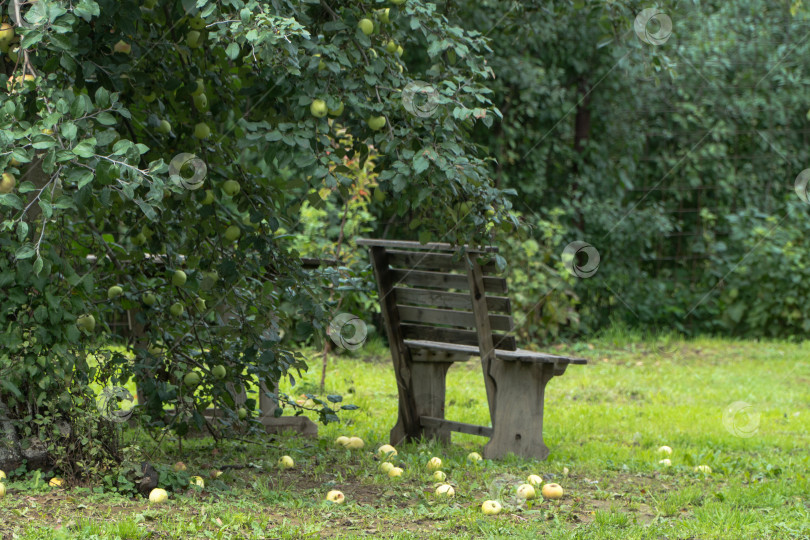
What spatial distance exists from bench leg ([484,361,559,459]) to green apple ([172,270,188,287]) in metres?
1.50

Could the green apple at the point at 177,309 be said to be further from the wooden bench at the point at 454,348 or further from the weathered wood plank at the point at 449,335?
the weathered wood plank at the point at 449,335

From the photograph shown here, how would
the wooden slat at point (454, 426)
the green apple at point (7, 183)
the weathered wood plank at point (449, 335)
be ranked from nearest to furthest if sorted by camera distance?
the green apple at point (7, 183) → the weathered wood plank at point (449, 335) → the wooden slat at point (454, 426)

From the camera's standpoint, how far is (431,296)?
4219 millimetres

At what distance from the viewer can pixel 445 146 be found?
121 inches

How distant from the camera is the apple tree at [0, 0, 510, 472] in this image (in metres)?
2.63

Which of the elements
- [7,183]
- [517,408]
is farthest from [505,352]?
[7,183]

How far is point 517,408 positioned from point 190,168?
1.85 meters

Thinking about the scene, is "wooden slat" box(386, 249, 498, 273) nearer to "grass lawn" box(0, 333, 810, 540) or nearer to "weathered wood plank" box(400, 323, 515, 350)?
"weathered wood plank" box(400, 323, 515, 350)

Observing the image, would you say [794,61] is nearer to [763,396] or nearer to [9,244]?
[763,396]

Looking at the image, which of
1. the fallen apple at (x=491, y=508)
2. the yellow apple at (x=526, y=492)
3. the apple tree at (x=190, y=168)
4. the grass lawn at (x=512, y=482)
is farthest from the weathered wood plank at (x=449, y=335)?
the fallen apple at (x=491, y=508)

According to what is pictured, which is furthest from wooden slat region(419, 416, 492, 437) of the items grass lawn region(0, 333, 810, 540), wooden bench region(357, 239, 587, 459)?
grass lawn region(0, 333, 810, 540)

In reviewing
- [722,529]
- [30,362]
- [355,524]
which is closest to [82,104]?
[30,362]

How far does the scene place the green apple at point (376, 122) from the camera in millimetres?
3051

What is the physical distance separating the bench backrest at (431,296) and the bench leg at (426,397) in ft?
0.62
